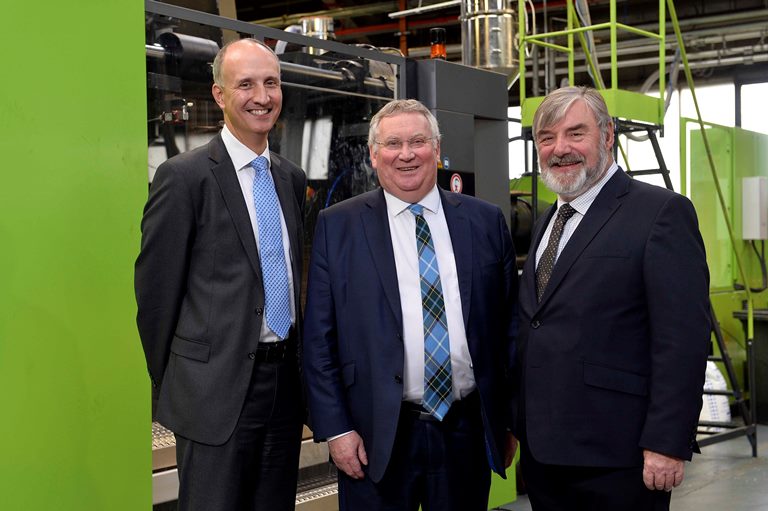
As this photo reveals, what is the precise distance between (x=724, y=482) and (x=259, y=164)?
3905 mm

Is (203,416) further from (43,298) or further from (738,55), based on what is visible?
(738,55)

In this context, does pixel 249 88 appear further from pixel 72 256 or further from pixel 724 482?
pixel 724 482

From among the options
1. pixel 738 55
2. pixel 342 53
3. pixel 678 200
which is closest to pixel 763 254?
pixel 738 55

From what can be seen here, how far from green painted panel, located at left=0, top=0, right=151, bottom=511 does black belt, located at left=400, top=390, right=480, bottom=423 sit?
84 centimetres

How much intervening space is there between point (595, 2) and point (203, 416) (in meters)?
7.81

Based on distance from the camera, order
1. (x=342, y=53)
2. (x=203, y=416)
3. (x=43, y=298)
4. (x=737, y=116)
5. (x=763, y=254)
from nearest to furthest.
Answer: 1. (x=203, y=416)
2. (x=43, y=298)
3. (x=342, y=53)
4. (x=763, y=254)
5. (x=737, y=116)

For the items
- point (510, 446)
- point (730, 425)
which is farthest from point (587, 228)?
point (730, 425)

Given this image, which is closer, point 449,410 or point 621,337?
point 621,337

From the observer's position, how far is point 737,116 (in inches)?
421

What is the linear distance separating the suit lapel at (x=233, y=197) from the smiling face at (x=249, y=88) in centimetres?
8

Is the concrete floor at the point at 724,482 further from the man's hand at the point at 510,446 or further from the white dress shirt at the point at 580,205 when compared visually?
the white dress shirt at the point at 580,205

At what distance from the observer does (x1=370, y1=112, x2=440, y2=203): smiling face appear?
2240 millimetres

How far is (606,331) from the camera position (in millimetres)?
2062

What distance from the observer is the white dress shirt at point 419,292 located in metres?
2.22
